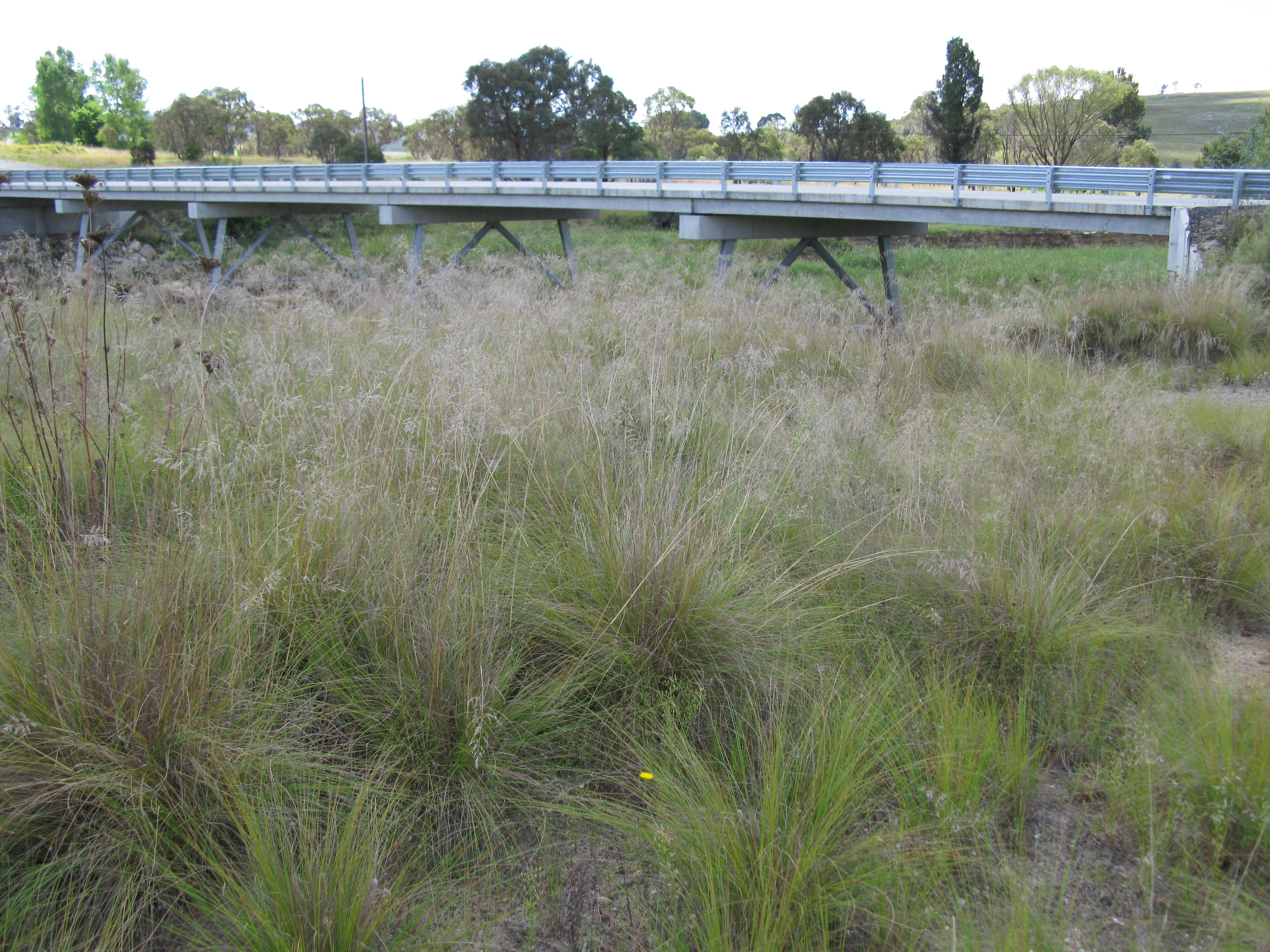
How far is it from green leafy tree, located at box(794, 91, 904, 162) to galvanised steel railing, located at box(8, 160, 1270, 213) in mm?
26849

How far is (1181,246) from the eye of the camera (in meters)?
11.7

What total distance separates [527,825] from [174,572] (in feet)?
4.05

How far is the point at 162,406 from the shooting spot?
479 centimetres

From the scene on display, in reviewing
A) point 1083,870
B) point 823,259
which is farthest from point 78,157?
point 1083,870

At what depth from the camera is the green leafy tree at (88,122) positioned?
240 feet

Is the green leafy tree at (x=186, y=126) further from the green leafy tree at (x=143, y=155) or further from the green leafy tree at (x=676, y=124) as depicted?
the green leafy tree at (x=676, y=124)

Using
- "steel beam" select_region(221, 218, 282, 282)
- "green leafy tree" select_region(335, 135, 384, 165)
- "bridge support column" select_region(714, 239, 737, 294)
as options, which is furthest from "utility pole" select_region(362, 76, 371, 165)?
"bridge support column" select_region(714, 239, 737, 294)

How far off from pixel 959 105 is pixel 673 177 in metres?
31.4

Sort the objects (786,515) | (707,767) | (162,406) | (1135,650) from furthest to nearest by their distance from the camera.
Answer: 1. (162,406)
2. (786,515)
3. (1135,650)
4. (707,767)

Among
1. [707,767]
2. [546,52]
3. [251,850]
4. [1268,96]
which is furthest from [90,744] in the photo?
[1268,96]

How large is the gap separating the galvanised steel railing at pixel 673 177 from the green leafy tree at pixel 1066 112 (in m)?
38.8

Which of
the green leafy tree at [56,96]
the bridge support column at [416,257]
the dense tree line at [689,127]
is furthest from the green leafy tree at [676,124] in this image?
the green leafy tree at [56,96]

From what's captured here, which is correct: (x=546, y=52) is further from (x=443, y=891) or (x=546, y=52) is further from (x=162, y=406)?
(x=443, y=891)

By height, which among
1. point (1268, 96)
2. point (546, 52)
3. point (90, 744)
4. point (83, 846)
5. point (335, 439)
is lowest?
point (83, 846)
